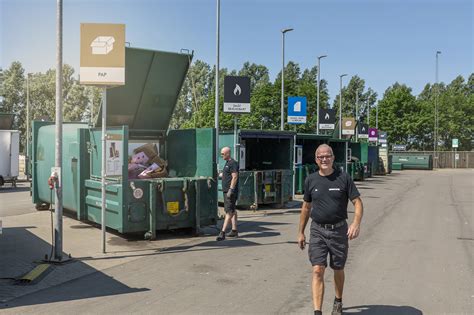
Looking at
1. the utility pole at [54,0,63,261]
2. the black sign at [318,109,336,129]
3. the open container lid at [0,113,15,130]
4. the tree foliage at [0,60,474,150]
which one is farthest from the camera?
the tree foliage at [0,60,474,150]

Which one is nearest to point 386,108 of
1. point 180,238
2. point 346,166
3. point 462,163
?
point 462,163

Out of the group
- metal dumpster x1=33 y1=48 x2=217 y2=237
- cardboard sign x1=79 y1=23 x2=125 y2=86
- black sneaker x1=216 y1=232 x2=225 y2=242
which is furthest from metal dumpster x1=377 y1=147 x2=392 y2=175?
cardboard sign x1=79 y1=23 x2=125 y2=86

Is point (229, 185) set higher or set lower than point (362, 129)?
lower

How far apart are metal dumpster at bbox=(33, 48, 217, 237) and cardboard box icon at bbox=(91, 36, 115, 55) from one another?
1487 mm

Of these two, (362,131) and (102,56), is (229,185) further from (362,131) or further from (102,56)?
(362,131)

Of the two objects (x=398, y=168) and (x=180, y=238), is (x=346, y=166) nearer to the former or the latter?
(x=180, y=238)

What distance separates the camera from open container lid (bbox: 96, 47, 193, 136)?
1028 centimetres

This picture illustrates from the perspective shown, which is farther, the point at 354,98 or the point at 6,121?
the point at 354,98

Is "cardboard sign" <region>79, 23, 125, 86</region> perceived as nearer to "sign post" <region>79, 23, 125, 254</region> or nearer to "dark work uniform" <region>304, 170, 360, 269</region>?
"sign post" <region>79, 23, 125, 254</region>

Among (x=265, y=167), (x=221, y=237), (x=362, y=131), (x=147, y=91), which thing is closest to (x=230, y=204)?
(x=221, y=237)

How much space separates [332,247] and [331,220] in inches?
11.2

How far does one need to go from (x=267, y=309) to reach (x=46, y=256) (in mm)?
4092

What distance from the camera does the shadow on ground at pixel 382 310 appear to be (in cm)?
539

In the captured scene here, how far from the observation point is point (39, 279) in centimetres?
669
